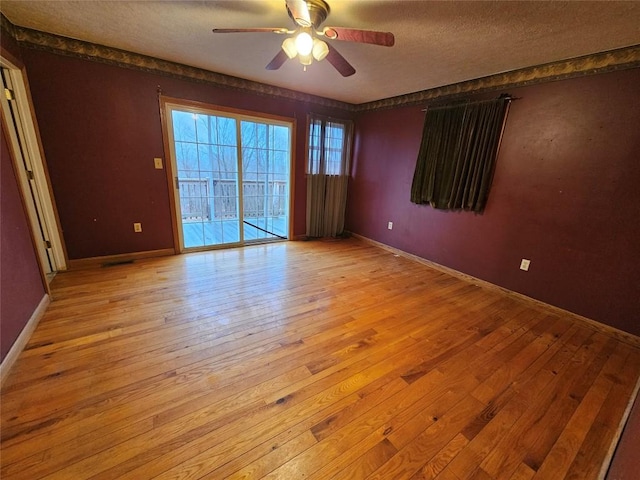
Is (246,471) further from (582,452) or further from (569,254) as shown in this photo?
(569,254)

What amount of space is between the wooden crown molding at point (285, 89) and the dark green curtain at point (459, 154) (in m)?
0.21

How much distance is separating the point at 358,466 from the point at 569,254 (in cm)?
276

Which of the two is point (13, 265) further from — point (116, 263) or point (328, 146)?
point (328, 146)

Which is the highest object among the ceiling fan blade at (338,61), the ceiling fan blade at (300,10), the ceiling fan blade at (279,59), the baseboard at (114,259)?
the ceiling fan blade at (300,10)

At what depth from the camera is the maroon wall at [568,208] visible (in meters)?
2.21

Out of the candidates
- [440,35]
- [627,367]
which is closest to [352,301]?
[627,367]

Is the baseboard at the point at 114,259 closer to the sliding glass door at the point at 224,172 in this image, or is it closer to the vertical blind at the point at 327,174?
the sliding glass door at the point at 224,172

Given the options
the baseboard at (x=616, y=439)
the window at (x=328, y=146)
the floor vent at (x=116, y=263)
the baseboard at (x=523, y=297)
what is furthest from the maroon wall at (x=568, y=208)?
the floor vent at (x=116, y=263)

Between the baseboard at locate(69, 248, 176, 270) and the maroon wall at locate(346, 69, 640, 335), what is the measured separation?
386cm

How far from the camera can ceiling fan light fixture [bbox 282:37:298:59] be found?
5.78 ft

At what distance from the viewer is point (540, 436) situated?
1.39 metres

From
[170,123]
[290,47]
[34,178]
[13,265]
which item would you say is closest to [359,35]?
[290,47]

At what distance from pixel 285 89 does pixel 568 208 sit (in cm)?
373

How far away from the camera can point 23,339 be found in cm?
180
